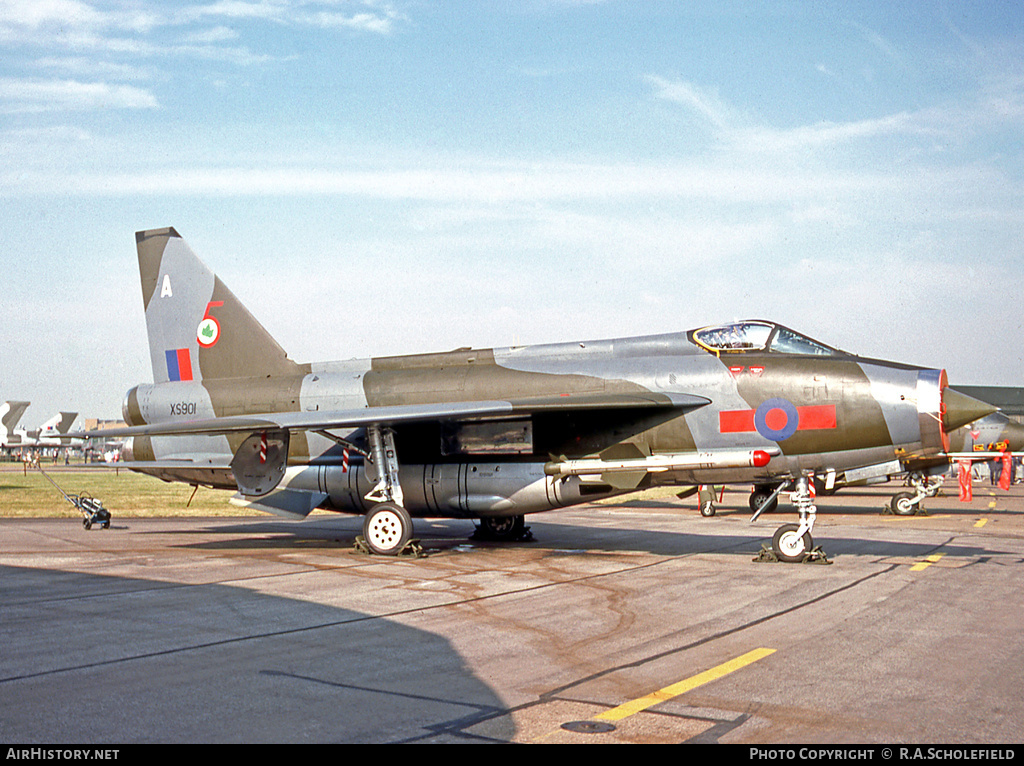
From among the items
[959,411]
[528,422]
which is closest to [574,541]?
[528,422]

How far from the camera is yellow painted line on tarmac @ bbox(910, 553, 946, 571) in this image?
13008mm

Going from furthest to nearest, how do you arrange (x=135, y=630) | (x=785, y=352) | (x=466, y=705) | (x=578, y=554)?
(x=578, y=554) < (x=785, y=352) < (x=135, y=630) < (x=466, y=705)

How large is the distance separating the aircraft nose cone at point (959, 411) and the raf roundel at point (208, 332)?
12.8 meters

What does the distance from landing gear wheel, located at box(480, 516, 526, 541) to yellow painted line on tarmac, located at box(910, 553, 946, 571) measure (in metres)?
7.11

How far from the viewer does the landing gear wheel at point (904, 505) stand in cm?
2623

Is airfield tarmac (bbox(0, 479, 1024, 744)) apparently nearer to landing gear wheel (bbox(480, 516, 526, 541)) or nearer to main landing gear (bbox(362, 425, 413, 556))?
main landing gear (bbox(362, 425, 413, 556))

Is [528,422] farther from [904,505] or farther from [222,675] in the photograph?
[904,505]

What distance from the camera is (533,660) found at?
7039mm

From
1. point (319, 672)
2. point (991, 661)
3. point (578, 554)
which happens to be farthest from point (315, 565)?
point (991, 661)

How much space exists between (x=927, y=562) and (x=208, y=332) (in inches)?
528

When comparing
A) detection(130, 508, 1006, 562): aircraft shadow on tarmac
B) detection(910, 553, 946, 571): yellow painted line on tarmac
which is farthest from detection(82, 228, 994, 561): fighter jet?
detection(910, 553, 946, 571): yellow painted line on tarmac

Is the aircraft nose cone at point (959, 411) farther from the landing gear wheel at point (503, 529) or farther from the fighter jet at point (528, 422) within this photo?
the landing gear wheel at point (503, 529)

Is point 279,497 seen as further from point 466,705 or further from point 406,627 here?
point 466,705
